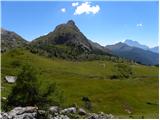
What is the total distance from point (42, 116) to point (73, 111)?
6.64 metres

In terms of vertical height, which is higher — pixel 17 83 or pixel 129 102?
pixel 17 83

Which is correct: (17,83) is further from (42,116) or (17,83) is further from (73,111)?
(42,116)

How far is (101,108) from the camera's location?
84938 millimetres

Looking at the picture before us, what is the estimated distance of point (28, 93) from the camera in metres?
44.8

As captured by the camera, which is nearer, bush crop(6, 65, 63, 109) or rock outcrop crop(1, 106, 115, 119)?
rock outcrop crop(1, 106, 115, 119)

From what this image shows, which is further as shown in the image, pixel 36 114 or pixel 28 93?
pixel 28 93

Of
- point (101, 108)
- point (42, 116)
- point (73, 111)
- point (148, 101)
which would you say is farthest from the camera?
point (148, 101)

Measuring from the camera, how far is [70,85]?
5408 inches

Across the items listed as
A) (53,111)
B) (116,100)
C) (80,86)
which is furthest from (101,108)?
(53,111)

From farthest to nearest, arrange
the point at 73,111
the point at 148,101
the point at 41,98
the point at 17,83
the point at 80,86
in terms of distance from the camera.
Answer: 1. the point at 80,86
2. the point at 148,101
3. the point at 17,83
4. the point at 41,98
5. the point at 73,111

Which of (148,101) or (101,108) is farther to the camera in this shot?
(148,101)

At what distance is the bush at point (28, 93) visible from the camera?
142 feet

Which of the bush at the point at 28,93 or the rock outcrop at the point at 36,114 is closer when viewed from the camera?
the rock outcrop at the point at 36,114

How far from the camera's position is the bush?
43.3 metres
